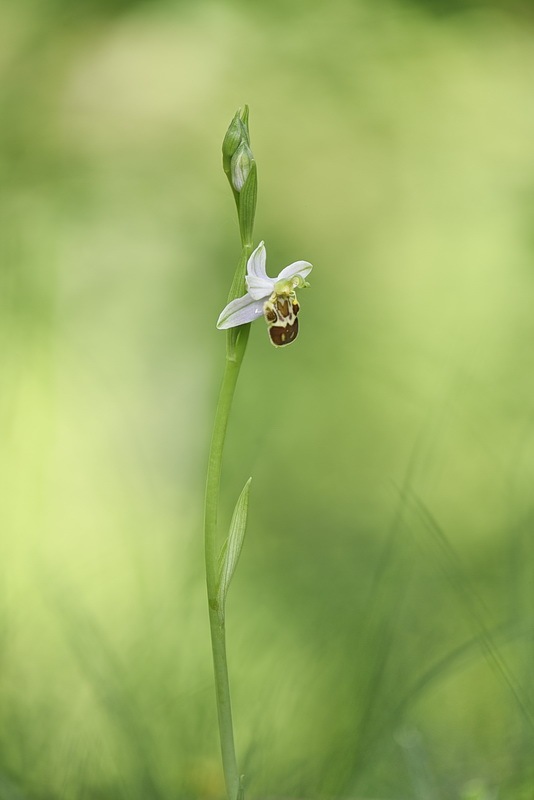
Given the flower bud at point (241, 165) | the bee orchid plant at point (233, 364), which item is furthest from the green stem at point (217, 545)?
the flower bud at point (241, 165)

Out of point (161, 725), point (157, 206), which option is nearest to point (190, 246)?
point (157, 206)

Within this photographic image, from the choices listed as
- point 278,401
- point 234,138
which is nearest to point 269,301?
point 234,138

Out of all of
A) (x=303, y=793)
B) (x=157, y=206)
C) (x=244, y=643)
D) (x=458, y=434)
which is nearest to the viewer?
(x=303, y=793)

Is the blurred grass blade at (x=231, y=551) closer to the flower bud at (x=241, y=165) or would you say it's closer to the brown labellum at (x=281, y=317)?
the brown labellum at (x=281, y=317)

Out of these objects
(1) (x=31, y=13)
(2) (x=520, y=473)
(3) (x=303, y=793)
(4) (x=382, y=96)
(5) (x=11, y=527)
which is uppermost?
(1) (x=31, y=13)

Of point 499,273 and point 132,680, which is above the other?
point 499,273

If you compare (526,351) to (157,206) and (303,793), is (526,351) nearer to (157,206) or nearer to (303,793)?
(157,206)

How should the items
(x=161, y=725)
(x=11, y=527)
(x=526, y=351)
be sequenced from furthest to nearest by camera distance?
(x=526, y=351) → (x=11, y=527) → (x=161, y=725)
